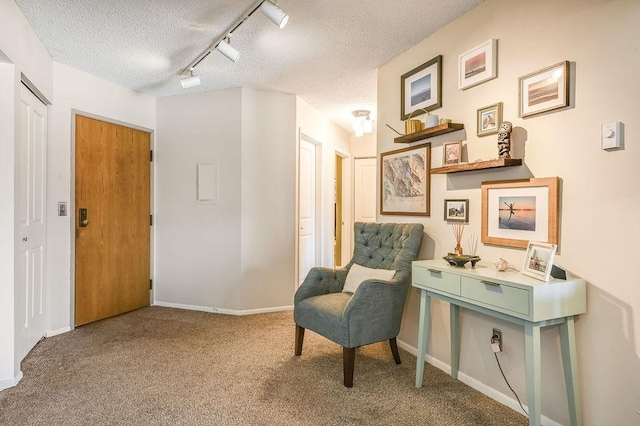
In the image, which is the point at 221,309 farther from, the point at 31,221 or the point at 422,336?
the point at 422,336

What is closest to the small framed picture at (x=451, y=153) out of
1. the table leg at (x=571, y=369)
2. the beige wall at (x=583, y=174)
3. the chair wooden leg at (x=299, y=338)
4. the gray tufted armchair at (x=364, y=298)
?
the beige wall at (x=583, y=174)

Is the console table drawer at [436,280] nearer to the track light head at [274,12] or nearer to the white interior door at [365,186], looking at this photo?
the track light head at [274,12]

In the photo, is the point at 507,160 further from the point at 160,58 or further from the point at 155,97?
the point at 155,97

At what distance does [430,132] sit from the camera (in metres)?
2.35

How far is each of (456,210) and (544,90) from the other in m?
0.83

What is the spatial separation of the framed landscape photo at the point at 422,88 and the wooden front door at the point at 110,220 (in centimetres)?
277

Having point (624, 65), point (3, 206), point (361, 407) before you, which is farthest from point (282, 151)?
point (624, 65)

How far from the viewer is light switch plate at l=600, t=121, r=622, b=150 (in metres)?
1.47

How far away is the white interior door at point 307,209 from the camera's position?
13.9 ft

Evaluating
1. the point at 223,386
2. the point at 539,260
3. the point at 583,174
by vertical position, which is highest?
the point at 583,174

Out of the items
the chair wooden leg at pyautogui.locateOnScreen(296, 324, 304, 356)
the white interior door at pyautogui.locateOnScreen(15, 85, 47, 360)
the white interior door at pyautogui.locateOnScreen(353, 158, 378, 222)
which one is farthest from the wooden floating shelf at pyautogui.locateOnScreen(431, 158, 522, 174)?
the white interior door at pyautogui.locateOnScreen(353, 158, 378, 222)

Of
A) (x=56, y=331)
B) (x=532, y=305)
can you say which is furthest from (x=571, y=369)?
(x=56, y=331)

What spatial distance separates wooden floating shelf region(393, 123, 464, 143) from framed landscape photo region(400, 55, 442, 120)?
0.22 m

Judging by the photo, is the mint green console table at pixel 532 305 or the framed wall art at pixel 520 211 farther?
the framed wall art at pixel 520 211
